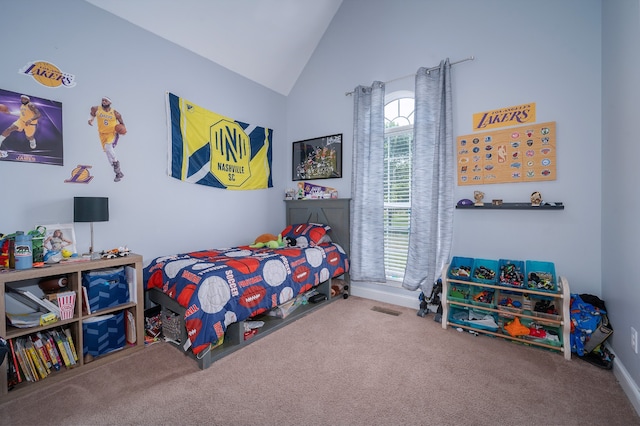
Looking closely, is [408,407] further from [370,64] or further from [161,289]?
[370,64]

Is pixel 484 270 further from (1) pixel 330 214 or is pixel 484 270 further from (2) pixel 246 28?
(2) pixel 246 28

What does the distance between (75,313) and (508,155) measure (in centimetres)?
373

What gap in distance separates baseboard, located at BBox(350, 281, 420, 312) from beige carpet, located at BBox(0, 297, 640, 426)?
0.78 meters

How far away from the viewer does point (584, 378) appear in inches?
72.3

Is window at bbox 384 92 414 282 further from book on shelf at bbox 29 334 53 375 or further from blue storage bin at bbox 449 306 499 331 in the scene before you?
book on shelf at bbox 29 334 53 375

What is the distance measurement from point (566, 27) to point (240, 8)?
3.07m

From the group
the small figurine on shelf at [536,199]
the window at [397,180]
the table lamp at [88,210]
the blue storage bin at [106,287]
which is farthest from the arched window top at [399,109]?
the blue storage bin at [106,287]

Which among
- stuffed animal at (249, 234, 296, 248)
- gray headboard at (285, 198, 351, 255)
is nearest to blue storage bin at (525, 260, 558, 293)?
gray headboard at (285, 198, 351, 255)

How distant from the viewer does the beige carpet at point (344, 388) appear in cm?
151

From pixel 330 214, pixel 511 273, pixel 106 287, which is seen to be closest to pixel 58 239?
pixel 106 287

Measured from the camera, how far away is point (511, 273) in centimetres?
242

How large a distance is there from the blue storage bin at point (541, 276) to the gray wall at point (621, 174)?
33cm

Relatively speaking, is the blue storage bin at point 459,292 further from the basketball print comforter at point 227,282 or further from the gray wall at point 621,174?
the basketball print comforter at point 227,282

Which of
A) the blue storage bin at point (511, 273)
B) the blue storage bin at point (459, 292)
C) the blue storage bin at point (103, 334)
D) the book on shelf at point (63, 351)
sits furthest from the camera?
the blue storage bin at point (459, 292)
